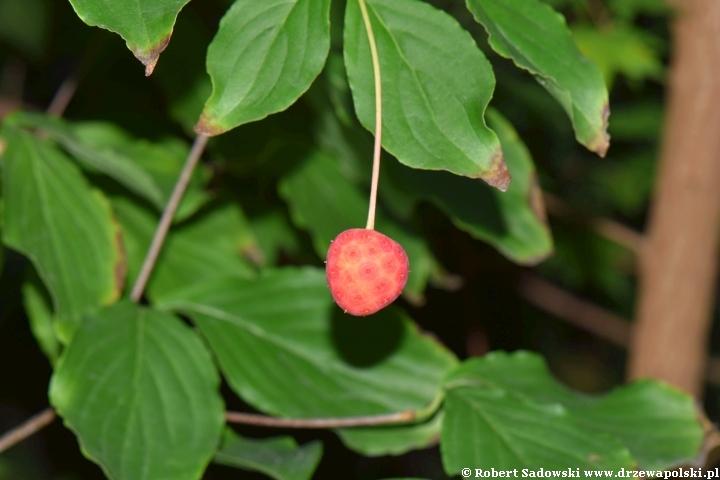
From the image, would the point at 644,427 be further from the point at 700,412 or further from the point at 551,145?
the point at 551,145

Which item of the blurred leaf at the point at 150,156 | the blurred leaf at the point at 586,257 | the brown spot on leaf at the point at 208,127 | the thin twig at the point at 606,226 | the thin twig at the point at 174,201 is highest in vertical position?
the brown spot on leaf at the point at 208,127

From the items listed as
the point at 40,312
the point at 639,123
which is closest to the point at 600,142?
the point at 40,312

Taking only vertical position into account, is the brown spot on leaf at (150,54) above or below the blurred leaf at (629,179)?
above

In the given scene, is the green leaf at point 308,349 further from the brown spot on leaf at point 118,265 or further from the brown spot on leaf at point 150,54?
the brown spot on leaf at point 150,54

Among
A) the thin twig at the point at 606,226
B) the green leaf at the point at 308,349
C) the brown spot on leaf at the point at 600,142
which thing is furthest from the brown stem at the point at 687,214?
the brown spot on leaf at the point at 600,142

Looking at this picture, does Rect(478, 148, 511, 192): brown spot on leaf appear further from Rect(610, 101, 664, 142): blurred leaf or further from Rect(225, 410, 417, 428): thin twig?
Rect(610, 101, 664, 142): blurred leaf

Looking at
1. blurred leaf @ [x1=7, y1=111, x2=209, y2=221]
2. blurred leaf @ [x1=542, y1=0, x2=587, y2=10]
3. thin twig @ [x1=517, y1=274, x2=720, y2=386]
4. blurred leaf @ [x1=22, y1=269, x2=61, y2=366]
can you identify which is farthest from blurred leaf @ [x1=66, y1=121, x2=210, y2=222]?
thin twig @ [x1=517, y1=274, x2=720, y2=386]

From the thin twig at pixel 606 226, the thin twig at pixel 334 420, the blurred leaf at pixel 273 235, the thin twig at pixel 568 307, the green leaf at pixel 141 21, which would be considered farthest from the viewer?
the thin twig at pixel 568 307
